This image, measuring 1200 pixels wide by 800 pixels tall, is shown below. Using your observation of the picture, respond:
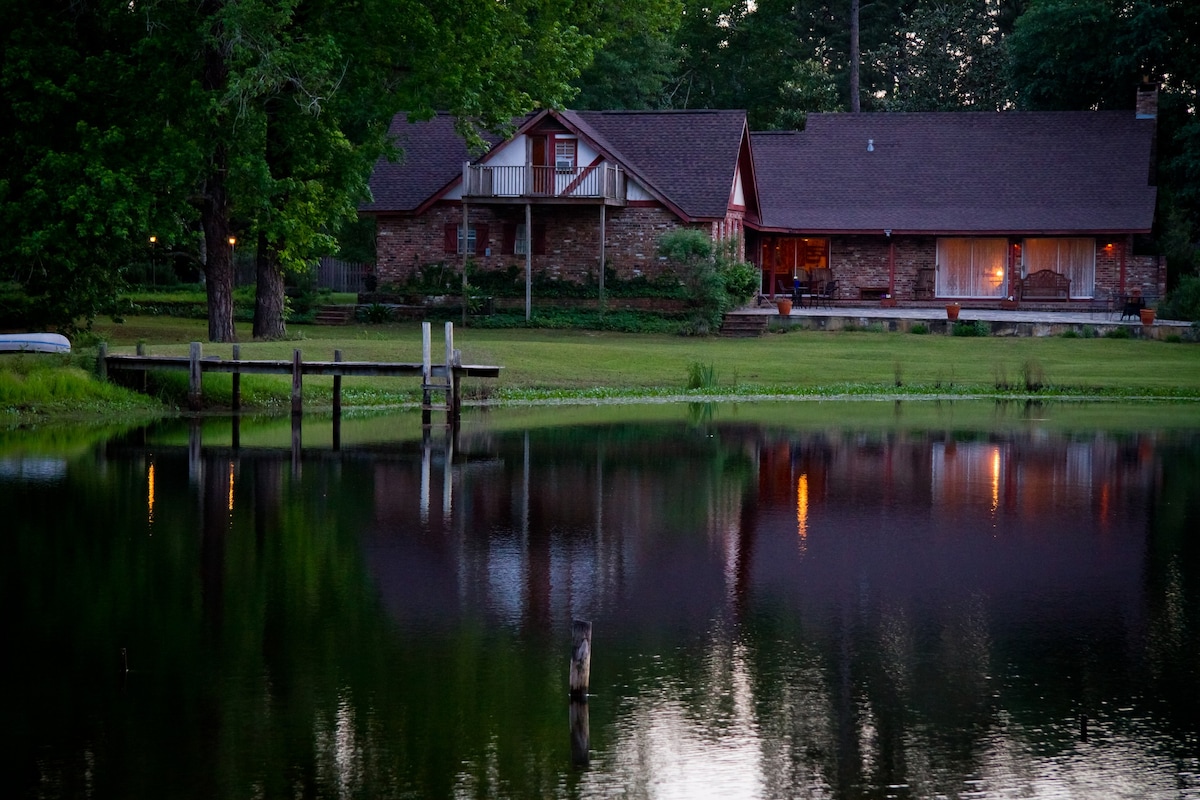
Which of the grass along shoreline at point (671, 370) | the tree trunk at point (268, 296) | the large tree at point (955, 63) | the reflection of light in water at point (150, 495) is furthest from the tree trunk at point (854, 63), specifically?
the reflection of light in water at point (150, 495)

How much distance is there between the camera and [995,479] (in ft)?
71.3

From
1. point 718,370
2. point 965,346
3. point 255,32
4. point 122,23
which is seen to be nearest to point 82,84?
point 122,23

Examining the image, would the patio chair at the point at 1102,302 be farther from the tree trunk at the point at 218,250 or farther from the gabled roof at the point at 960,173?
the tree trunk at the point at 218,250

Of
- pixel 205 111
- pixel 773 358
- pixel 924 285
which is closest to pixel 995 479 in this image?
pixel 773 358

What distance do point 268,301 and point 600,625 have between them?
29248mm

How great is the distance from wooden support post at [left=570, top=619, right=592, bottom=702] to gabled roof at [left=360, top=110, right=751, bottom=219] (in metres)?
39.3

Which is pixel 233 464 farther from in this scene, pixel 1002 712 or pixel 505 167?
pixel 505 167

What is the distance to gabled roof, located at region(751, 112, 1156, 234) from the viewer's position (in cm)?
5462

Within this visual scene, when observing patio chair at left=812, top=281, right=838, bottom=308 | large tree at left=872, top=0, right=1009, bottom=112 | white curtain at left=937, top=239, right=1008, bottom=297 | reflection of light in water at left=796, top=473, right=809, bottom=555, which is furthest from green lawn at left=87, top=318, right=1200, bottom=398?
large tree at left=872, top=0, right=1009, bottom=112

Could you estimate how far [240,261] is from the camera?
204 feet

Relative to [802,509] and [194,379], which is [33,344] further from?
[802,509]

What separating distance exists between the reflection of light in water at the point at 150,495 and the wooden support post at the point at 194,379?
279 inches

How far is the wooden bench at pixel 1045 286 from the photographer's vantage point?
178ft

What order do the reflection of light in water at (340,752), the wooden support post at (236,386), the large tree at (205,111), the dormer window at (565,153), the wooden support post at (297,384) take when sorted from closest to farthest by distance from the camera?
the reflection of light in water at (340,752), the wooden support post at (297,384), the wooden support post at (236,386), the large tree at (205,111), the dormer window at (565,153)
